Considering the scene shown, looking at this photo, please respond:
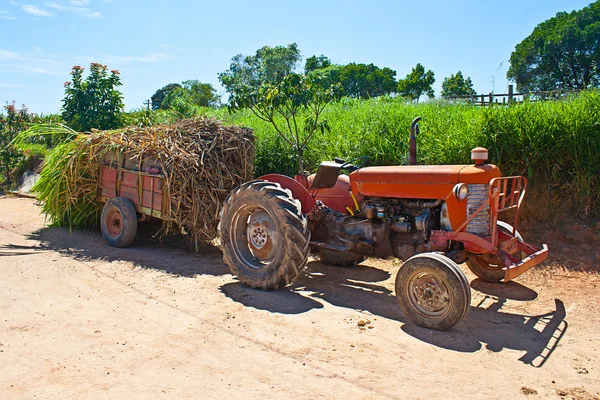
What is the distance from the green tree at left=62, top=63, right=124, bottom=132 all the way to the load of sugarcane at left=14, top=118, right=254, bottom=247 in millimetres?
3153

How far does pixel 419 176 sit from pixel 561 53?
30.7m

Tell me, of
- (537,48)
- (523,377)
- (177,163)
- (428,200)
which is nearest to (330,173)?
(428,200)

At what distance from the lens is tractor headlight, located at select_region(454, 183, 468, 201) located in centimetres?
465

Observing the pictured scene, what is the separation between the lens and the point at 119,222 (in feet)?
25.1

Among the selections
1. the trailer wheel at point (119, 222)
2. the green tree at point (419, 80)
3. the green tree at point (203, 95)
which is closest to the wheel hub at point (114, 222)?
the trailer wheel at point (119, 222)

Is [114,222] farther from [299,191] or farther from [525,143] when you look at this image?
[525,143]

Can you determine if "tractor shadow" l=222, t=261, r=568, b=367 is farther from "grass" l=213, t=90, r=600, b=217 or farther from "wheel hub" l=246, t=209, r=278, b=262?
"grass" l=213, t=90, r=600, b=217

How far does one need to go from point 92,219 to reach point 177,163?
8.79 feet

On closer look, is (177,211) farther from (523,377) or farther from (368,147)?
(523,377)

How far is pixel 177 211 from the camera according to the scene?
676cm

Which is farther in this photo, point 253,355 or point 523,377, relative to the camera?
point 253,355

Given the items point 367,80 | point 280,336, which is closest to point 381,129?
point 280,336

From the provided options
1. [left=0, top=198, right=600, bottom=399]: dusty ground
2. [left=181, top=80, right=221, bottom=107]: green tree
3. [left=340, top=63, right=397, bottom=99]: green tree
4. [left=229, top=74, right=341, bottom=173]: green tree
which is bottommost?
[left=0, top=198, right=600, bottom=399]: dusty ground

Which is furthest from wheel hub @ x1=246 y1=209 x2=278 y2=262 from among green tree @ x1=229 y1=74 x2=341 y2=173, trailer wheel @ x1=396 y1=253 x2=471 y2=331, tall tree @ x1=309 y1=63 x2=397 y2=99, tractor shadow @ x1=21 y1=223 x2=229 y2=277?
tall tree @ x1=309 y1=63 x2=397 y2=99
